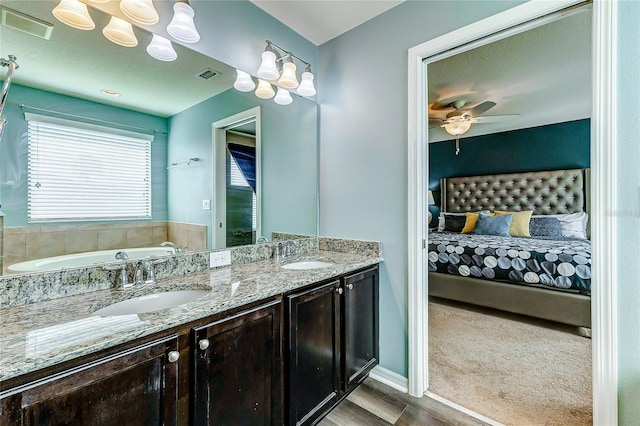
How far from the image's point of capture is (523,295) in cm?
295

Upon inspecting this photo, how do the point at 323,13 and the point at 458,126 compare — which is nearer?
the point at 323,13

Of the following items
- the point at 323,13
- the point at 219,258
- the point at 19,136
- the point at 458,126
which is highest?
the point at 323,13

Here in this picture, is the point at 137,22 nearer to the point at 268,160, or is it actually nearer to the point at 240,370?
the point at 268,160

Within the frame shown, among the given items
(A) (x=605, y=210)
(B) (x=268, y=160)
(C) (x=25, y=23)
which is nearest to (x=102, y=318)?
(C) (x=25, y=23)

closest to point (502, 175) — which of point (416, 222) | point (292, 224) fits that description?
point (416, 222)

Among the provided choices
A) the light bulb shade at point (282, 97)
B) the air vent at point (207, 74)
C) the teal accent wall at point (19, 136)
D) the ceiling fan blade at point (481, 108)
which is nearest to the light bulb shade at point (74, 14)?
the teal accent wall at point (19, 136)

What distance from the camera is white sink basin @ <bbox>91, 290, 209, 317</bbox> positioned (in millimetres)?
1161

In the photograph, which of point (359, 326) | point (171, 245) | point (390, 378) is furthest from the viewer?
point (390, 378)

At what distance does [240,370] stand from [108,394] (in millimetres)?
462

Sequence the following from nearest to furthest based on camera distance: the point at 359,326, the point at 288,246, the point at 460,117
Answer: the point at 359,326
the point at 288,246
the point at 460,117

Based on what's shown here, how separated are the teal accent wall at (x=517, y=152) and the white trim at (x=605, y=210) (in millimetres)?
3846

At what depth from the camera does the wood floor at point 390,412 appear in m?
1.62

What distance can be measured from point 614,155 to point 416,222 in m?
0.96

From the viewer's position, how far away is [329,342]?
1.62 meters
